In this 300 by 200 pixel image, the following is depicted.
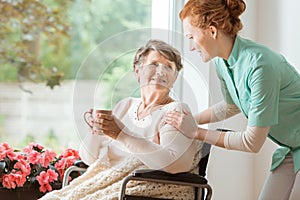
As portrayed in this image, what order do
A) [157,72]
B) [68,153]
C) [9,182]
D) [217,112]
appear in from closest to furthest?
[157,72] < [217,112] < [9,182] < [68,153]

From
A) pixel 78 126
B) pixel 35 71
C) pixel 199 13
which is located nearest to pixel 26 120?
pixel 35 71

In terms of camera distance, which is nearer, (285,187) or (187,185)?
(187,185)

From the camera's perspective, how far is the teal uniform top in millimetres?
2141

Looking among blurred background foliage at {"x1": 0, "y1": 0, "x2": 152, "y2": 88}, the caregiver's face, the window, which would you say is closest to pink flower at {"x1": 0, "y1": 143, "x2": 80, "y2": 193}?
the window

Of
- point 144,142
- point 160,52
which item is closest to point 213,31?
point 160,52

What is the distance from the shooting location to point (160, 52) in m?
2.31

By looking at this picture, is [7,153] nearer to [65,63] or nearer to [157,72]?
[65,63]

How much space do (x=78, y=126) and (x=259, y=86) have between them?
71 centimetres

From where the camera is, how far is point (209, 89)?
8.16 feet

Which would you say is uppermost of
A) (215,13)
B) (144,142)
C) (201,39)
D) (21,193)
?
(215,13)

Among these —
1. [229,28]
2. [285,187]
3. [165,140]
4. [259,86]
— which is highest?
[229,28]

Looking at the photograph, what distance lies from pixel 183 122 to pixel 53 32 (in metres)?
1.19

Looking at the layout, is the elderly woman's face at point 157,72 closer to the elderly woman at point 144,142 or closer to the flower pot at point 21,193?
the elderly woman at point 144,142

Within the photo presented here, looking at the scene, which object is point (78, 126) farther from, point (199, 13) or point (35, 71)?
point (35, 71)
